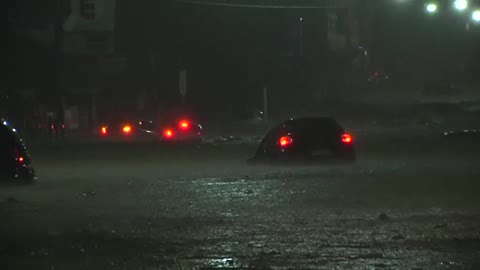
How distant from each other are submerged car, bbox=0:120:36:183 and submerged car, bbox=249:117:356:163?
302 inches

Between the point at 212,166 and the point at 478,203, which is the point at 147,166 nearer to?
the point at 212,166

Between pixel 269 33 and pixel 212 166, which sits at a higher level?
pixel 269 33

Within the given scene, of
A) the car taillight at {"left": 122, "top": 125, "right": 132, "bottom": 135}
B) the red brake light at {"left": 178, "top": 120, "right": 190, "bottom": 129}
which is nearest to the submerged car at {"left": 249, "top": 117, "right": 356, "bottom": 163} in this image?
the car taillight at {"left": 122, "top": 125, "right": 132, "bottom": 135}

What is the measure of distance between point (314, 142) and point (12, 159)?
8451mm

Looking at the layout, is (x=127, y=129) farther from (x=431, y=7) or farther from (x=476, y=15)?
(x=476, y=15)

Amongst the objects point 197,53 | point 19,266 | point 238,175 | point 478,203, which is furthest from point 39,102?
point 19,266

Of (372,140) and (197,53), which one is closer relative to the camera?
(372,140)

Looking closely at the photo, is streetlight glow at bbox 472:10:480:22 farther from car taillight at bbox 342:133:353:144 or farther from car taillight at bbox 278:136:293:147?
car taillight at bbox 278:136:293:147

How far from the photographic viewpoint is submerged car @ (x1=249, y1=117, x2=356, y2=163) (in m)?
23.1

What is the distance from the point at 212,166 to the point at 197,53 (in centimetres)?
3721

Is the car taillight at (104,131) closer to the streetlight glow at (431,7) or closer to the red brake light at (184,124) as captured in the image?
the red brake light at (184,124)

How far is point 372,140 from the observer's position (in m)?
38.0

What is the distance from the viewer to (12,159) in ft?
56.1

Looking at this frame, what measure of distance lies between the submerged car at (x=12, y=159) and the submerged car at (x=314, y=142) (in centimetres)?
766
